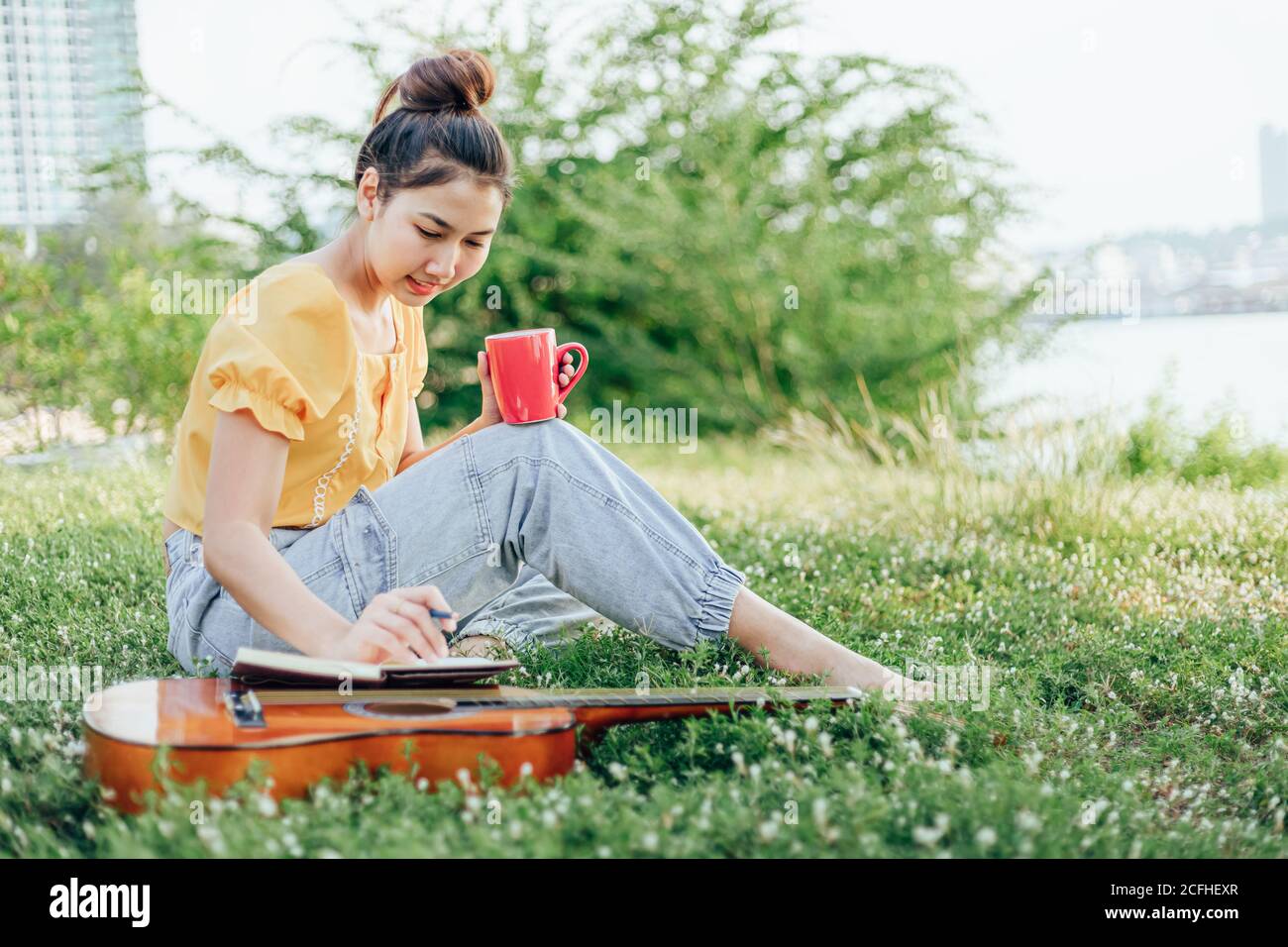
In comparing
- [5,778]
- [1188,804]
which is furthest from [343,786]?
[1188,804]

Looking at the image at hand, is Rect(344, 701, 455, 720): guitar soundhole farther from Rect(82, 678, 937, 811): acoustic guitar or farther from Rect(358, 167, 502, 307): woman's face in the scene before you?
Rect(358, 167, 502, 307): woman's face

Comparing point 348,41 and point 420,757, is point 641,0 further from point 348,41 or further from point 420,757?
point 420,757

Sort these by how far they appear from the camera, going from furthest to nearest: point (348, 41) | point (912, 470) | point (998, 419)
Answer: point (348, 41) → point (998, 419) → point (912, 470)

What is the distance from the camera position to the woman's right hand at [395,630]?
2057mm

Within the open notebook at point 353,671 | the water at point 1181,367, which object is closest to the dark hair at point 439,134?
the open notebook at point 353,671

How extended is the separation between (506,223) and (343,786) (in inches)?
230

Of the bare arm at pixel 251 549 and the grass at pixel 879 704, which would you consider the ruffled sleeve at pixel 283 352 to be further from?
the grass at pixel 879 704

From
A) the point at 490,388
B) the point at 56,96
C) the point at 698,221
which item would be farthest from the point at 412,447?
the point at 56,96

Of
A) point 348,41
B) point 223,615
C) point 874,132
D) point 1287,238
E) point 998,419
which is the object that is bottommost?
point 223,615

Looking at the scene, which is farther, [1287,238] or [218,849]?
[1287,238]

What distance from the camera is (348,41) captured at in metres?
6.85

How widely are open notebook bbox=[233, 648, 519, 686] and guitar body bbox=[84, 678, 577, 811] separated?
4 cm

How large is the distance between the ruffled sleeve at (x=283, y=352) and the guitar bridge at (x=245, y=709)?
0.48 m

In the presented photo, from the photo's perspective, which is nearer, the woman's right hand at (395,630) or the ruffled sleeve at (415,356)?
the woman's right hand at (395,630)
